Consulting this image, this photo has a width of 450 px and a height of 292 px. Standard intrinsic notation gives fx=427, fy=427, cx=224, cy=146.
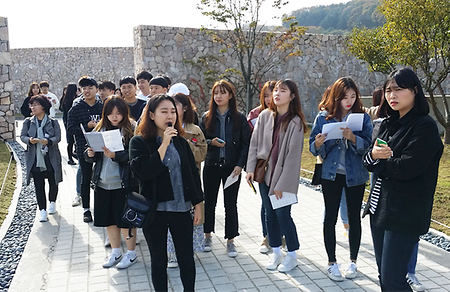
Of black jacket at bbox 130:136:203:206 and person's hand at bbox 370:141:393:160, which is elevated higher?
person's hand at bbox 370:141:393:160

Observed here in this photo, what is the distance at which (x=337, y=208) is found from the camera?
3.79 metres

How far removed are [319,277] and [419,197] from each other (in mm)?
1550

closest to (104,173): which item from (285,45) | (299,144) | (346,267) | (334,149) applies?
(299,144)

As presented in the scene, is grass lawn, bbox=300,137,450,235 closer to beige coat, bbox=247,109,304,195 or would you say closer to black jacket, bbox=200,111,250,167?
beige coat, bbox=247,109,304,195

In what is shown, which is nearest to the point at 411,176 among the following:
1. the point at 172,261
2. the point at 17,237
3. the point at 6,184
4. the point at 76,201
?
the point at 172,261

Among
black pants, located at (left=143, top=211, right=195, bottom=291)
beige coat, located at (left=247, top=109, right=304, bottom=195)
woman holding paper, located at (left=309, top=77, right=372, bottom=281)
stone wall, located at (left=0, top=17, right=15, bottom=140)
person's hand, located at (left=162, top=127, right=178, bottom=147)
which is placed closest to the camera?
person's hand, located at (left=162, top=127, right=178, bottom=147)

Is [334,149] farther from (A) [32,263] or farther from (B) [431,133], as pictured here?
(A) [32,263]

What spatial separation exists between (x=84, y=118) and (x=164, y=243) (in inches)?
113

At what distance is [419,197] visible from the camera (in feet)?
8.60

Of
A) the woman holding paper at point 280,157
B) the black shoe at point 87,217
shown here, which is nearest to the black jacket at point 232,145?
the woman holding paper at point 280,157

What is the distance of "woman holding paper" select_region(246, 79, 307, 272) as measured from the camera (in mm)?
3877

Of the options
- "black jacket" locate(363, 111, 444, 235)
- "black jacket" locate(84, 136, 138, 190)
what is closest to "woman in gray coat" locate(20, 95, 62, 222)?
"black jacket" locate(84, 136, 138, 190)

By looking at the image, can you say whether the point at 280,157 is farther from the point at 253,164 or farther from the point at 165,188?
the point at 165,188

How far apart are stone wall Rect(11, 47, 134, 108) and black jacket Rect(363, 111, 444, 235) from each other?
28683 mm
